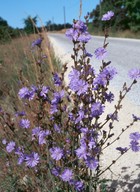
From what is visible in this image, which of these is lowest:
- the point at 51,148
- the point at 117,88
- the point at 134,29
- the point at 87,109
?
the point at 134,29

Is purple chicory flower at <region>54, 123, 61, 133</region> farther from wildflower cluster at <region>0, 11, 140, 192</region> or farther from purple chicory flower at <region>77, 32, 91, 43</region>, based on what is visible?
purple chicory flower at <region>77, 32, 91, 43</region>

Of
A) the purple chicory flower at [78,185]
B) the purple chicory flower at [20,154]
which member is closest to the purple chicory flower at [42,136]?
the purple chicory flower at [20,154]

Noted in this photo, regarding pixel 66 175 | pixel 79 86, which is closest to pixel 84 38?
pixel 79 86

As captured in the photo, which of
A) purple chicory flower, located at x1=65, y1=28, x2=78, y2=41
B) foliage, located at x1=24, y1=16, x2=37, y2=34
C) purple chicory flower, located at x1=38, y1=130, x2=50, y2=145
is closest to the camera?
purple chicory flower, located at x1=65, y1=28, x2=78, y2=41

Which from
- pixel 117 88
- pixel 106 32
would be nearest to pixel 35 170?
pixel 106 32

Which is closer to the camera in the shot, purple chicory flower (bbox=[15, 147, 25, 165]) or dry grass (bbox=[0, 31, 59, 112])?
purple chicory flower (bbox=[15, 147, 25, 165])

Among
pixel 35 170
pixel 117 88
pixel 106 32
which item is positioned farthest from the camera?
pixel 117 88

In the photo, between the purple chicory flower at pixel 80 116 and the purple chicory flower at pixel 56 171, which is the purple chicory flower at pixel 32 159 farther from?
the purple chicory flower at pixel 80 116

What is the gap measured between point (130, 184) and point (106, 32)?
1.35 metres

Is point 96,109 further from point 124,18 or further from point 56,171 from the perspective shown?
point 124,18

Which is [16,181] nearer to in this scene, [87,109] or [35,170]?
[35,170]

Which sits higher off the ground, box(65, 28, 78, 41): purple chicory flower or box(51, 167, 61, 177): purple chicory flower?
box(65, 28, 78, 41): purple chicory flower

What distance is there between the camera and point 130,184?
2.90 metres

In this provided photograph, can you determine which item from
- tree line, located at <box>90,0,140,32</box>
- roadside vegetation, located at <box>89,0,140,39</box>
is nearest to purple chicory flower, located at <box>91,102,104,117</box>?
roadside vegetation, located at <box>89,0,140,39</box>
